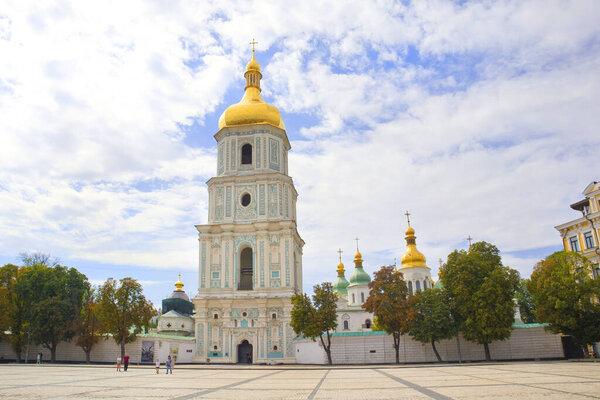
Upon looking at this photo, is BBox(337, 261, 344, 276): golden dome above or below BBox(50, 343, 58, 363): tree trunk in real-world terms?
above

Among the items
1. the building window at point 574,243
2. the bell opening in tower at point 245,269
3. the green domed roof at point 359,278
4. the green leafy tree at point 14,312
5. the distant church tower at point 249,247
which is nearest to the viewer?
the building window at point 574,243

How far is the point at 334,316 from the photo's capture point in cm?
3369

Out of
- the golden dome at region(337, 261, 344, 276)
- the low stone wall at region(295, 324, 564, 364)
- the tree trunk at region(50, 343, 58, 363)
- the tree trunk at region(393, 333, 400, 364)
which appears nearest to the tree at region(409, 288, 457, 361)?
the tree trunk at region(393, 333, 400, 364)

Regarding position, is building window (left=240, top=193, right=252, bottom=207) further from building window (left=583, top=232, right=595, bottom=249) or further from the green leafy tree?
building window (left=583, top=232, right=595, bottom=249)

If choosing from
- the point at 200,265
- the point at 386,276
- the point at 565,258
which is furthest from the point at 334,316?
the point at 565,258

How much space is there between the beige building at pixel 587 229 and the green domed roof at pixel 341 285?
1557 inches

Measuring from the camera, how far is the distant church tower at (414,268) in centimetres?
5725

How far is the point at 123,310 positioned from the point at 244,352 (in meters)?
10.2

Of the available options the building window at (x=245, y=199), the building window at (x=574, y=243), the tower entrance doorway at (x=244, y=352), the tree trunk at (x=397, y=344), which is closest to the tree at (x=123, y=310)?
the tower entrance doorway at (x=244, y=352)

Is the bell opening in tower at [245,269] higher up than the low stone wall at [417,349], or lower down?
higher up

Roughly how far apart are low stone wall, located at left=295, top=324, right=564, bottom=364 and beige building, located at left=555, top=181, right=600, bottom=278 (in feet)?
19.7

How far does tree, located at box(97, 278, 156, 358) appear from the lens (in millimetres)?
35469

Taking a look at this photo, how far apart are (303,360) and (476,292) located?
14081 mm

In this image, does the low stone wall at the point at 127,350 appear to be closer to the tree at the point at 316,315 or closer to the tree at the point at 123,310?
the tree at the point at 123,310
